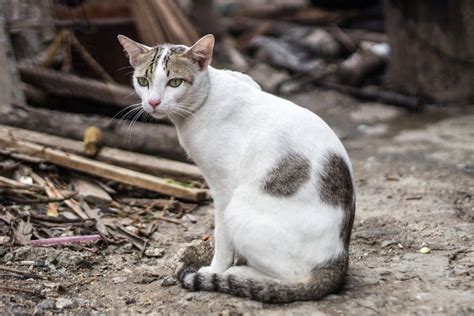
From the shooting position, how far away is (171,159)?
5.89 meters

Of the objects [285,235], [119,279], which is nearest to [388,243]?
[285,235]

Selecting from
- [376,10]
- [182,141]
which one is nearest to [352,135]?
[182,141]

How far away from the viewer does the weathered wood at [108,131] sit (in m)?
5.82

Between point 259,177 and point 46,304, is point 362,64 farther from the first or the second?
point 46,304

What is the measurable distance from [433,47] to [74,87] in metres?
4.42

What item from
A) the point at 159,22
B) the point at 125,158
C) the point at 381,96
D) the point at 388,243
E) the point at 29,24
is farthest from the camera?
the point at 381,96

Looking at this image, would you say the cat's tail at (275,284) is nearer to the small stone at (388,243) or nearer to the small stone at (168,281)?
the small stone at (168,281)

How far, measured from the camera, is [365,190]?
17.6 feet

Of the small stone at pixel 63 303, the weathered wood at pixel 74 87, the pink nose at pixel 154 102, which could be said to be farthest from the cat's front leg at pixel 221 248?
the weathered wood at pixel 74 87

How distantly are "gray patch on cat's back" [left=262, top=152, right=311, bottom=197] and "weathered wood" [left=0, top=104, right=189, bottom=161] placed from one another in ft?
8.35

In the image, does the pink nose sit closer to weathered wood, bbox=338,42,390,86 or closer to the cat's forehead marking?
the cat's forehead marking

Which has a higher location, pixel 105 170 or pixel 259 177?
pixel 259 177

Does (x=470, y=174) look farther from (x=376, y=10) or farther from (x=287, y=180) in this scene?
(x=376, y=10)

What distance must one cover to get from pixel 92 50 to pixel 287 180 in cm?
432
